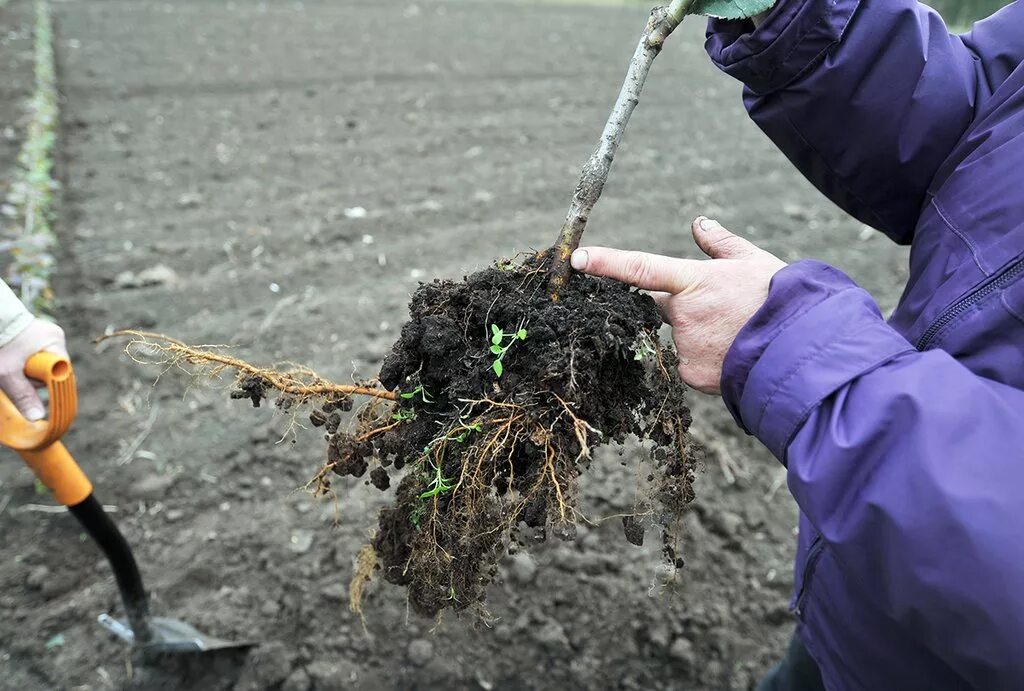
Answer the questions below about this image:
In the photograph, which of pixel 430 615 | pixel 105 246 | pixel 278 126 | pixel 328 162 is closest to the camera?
pixel 430 615

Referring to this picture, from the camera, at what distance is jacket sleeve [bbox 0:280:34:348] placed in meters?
1.45

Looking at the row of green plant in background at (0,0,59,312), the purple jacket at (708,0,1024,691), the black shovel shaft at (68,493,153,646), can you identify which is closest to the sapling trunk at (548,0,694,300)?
the purple jacket at (708,0,1024,691)

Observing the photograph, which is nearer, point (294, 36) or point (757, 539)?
point (757, 539)

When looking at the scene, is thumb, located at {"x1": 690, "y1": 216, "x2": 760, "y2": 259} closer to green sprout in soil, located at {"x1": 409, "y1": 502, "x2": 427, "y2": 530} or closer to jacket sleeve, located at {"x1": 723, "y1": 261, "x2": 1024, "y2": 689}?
jacket sleeve, located at {"x1": 723, "y1": 261, "x2": 1024, "y2": 689}

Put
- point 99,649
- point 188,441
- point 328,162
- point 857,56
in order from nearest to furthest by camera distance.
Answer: point 857,56 < point 99,649 < point 188,441 < point 328,162

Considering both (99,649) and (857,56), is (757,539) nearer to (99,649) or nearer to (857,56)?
(857,56)

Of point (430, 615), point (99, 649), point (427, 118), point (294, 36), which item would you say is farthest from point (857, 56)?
point (294, 36)

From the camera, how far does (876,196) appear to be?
1.40 m

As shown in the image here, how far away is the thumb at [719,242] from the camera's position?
1.28 meters

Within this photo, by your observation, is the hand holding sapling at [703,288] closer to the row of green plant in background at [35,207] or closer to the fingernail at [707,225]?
the fingernail at [707,225]

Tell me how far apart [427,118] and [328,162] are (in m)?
1.19

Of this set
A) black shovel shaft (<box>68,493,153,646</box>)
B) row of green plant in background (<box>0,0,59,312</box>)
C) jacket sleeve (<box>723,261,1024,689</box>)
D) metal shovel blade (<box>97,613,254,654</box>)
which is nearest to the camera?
jacket sleeve (<box>723,261,1024,689</box>)

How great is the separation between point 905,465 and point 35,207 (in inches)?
166

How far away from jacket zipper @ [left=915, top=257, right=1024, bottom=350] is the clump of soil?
42cm
